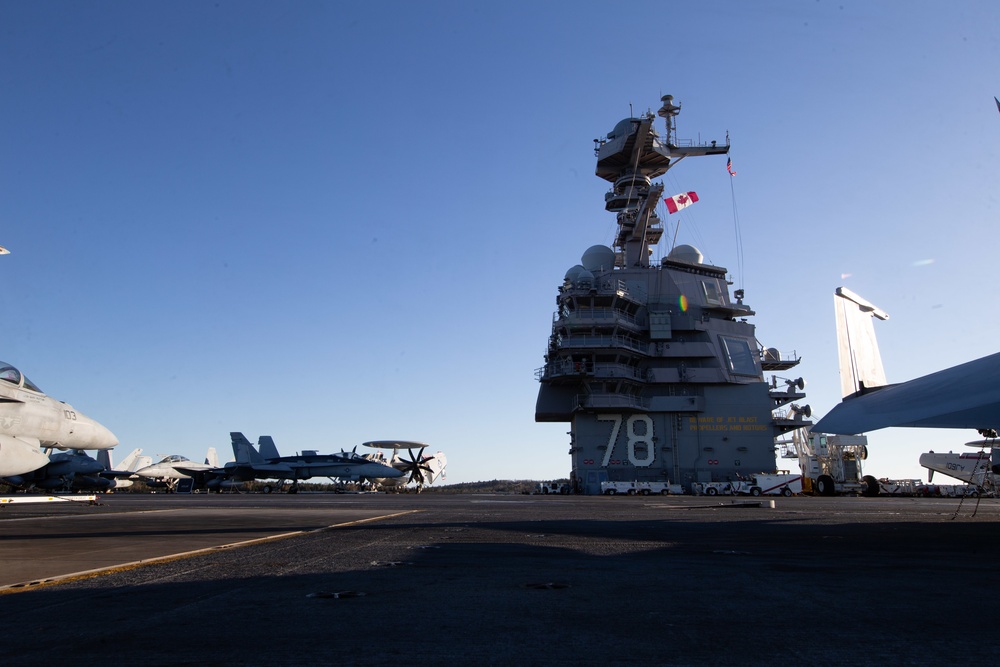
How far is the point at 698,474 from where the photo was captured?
193ft

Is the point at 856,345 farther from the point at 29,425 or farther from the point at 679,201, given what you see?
the point at 679,201

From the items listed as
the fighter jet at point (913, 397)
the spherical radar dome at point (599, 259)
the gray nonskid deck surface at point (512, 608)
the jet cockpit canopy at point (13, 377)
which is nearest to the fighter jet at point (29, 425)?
the jet cockpit canopy at point (13, 377)

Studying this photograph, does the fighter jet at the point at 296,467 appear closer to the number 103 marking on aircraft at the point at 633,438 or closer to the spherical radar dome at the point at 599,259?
the number 103 marking on aircraft at the point at 633,438

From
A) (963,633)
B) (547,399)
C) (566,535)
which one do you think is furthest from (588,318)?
(963,633)

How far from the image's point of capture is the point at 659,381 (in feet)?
201

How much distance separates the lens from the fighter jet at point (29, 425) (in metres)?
16.2

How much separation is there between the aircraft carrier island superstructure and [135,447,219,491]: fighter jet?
4014 centimetres

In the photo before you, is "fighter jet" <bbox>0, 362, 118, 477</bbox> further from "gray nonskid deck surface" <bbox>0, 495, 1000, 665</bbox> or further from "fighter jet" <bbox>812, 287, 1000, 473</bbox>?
"fighter jet" <bbox>812, 287, 1000, 473</bbox>

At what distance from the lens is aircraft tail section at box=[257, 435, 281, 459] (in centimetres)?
7438

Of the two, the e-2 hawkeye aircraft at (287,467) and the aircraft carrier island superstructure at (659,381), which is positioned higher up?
the aircraft carrier island superstructure at (659,381)

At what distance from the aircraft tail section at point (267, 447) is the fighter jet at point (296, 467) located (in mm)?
777

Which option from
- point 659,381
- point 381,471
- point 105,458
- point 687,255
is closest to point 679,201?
point 687,255

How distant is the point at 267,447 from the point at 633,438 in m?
42.2

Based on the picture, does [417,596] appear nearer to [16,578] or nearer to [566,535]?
[16,578]
